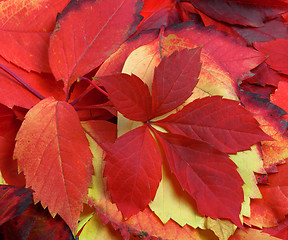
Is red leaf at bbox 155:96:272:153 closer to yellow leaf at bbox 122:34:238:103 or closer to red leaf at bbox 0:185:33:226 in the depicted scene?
yellow leaf at bbox 122:34:238:103

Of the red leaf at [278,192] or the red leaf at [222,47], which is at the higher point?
the red leaf at [222,47]

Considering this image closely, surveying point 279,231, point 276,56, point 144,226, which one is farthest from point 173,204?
point 276,56

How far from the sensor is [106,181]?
333 mm

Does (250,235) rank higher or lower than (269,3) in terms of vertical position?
lower

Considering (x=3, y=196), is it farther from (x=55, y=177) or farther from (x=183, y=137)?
(x=183, y=137)

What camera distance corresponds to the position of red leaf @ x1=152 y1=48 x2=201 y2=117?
0.32 metres

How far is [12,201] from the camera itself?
31cm

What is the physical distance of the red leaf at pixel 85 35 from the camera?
0.35 meters

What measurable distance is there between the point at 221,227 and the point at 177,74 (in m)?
0.17

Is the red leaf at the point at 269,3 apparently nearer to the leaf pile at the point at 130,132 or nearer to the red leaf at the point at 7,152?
the leaf pile at the point at 130,132

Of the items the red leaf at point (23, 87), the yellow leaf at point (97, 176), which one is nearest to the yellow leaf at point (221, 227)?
the yellow leaf at point (97, 176)

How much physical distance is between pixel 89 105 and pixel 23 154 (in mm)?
99

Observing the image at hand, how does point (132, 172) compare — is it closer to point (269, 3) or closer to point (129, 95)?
point (129, 95)

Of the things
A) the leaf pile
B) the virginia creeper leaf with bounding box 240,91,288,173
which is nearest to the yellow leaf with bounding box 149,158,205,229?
the leaf pile
